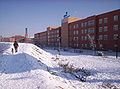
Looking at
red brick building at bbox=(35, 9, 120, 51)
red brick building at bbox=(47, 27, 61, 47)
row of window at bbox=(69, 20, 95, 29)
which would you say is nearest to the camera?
red brick building at bbox=(35, 9, 120, 51)

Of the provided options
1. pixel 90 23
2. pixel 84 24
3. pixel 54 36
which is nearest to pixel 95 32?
pixel 90 23

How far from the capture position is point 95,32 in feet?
113

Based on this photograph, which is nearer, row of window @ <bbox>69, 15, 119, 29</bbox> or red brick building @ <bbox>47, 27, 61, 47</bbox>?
row of window @ <bbox>69, 15, 119, 29</bbox>

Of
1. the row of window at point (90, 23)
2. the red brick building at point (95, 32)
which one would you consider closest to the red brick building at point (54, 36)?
the red brick building at point (95, 32)

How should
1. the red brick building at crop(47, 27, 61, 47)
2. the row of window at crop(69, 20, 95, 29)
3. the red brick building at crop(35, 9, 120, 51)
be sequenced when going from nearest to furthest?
1. the red brick building at crop(35, 9, 120, 51)
2. the row of window at crop(69, 20, 95, 29)
3. the red brick building at crop(47, 27, 61, 47)

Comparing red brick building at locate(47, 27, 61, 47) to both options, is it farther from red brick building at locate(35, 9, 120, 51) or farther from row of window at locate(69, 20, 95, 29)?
row of window at locate(69, 20, 95, 29)

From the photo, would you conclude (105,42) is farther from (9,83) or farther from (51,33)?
(51,33)

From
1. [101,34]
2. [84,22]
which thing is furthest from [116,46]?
[84,22]

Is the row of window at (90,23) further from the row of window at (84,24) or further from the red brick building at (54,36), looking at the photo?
the red brick building at (54,36)

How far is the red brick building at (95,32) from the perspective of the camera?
1116 inches

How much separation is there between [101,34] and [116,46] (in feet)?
26.2

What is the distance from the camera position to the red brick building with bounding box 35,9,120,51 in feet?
93.0

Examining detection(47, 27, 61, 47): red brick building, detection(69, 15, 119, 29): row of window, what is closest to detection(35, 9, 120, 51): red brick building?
detection(69, 15, 119, 29): row of window

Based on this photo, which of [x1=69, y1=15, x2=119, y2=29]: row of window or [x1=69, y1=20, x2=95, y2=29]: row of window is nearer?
[x1=69, y1=15, x2=119, y2=29]: row of window
